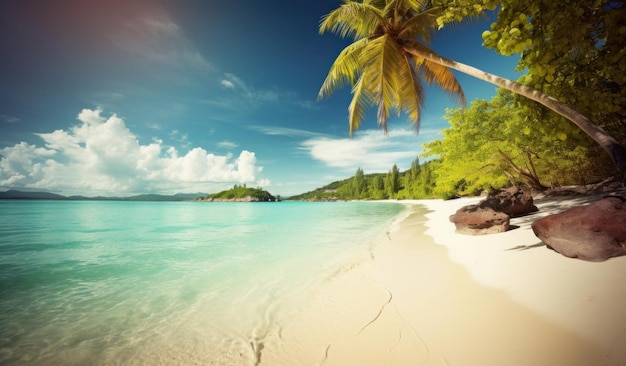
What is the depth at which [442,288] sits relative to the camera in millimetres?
4297

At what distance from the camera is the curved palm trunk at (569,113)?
3.40 metres

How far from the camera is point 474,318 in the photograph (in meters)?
3.16

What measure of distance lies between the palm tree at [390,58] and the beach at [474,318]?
3987 millimetres

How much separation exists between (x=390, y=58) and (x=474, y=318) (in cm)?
703

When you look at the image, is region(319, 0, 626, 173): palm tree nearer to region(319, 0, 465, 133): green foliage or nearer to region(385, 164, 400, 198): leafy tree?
region(319, 0, 465, 133): green foliage

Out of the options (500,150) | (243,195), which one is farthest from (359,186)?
(500,150)

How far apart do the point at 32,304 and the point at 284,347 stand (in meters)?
5.56

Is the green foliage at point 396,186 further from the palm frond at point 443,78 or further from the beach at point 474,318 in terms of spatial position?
the beach at point 474,318

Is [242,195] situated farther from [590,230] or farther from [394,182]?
[590,230]

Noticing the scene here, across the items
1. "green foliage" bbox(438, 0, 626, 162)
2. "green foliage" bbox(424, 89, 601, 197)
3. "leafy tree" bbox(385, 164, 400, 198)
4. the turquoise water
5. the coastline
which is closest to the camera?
the coastline

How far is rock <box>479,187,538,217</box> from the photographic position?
34.1 feet

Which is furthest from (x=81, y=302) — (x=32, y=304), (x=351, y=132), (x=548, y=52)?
(x=548, y=52)

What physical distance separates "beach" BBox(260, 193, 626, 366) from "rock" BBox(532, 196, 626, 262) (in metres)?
0.21

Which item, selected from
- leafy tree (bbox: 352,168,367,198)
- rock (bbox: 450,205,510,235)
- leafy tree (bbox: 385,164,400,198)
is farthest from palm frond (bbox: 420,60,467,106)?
leafy tree (bbox: 352,168,367,198)
